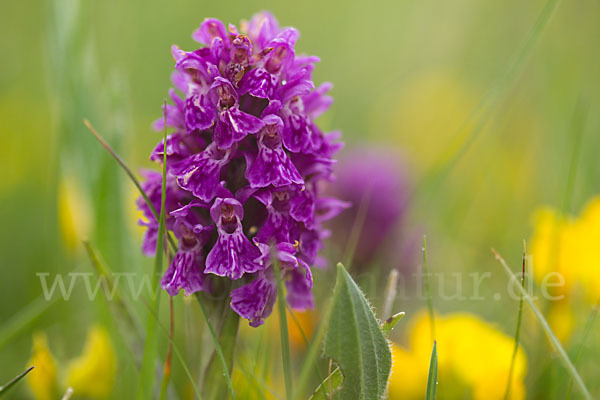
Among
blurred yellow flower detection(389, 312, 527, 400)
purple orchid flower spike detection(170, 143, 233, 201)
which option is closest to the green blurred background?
blurred yellow flower detection(389, 312, 527, 400)

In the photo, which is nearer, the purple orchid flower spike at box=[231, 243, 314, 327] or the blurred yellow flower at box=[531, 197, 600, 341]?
the purple orchid flower spike at box=[231, 243, 314, 327]

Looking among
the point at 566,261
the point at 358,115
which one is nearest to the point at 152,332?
the point at 566,261

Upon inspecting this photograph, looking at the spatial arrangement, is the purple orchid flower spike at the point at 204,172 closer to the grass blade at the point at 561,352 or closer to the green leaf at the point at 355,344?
the green leaf at the point at 355,344

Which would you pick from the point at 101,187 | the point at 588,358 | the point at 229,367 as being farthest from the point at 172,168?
the point at 588,358

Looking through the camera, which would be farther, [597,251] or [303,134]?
[597,251]

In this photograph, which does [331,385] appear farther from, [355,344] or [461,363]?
[461,363]

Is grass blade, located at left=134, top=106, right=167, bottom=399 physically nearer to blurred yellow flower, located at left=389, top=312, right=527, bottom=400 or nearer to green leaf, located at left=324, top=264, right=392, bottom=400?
green leaf, located at left=324, top=264, right=392, bottom=400

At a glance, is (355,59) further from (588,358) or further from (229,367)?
(229,367)
